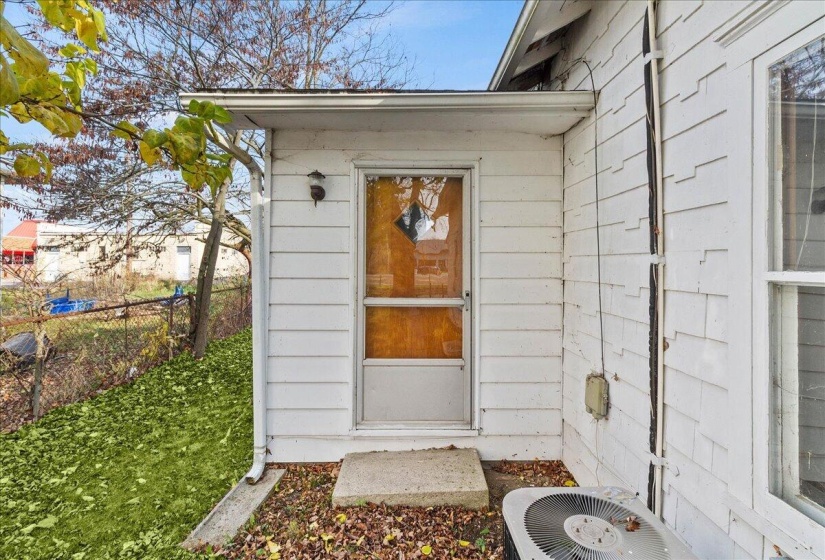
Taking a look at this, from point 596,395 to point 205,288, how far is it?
5579 millimetres

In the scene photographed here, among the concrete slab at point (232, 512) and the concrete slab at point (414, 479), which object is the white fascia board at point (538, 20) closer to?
the concrete slab at point (414, 479)

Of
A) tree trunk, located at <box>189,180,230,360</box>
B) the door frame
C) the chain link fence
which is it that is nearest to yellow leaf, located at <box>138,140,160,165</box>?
the door frame

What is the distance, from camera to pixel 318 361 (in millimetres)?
2908

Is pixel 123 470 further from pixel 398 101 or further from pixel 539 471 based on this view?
pixel 398 101

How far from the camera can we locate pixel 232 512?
2.35m

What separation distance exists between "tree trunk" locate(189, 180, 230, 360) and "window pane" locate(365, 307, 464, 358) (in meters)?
3.89

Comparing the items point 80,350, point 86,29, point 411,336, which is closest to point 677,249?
point 411,336

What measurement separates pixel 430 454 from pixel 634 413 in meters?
1.42

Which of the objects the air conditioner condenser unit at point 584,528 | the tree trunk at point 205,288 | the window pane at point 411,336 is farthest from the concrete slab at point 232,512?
the tree trunk at point 205,288

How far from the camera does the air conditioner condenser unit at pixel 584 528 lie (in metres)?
1.24

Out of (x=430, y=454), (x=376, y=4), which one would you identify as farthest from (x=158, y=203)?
(x=430, y=454)

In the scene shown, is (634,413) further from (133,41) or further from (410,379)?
(133,41)

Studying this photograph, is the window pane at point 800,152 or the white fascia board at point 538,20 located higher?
the white fascia board at point 538,20

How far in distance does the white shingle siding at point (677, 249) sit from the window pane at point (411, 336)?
3.08 ft
